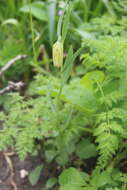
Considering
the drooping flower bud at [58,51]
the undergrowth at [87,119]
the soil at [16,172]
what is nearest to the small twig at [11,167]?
the soil at [16,172]

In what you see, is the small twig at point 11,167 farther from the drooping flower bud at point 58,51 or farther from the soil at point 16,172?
the drooping flower bud at point 58,51

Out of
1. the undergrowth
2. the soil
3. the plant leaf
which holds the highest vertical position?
the undergrowth

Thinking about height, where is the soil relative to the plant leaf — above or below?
below

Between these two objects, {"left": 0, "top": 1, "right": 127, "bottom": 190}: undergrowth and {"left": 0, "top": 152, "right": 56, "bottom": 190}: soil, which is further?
{"left": 0, "top": 152, "right": 56, "bottom": 190}: soil

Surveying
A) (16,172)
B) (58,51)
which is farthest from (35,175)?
(58,51)

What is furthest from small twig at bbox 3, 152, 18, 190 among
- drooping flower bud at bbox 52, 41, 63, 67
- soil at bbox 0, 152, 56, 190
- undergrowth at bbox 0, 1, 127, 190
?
drooping flower bud at bbox 52, 41, 63, 67

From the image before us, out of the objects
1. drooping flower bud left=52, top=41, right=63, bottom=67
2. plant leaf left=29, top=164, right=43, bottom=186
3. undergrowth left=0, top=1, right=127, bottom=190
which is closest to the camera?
drooping flower bud left=52, top=41, right=63, bottom=67

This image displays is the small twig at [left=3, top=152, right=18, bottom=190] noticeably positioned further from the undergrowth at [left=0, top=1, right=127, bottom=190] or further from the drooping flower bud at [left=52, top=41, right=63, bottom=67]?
the drooping flower bud at [left=52, top=41, right=63, bottom=67]

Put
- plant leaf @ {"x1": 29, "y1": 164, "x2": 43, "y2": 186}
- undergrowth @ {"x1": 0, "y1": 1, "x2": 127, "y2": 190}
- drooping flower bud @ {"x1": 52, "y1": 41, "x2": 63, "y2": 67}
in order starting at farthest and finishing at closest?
plant leaf @ {"x1": 29, "y1": 164, "x2": 43, "y2": 186} → undergrowth @ {"x1": 0, "y1": 1, "x2": 127, "y2": 190} → drooping flower bud @ {"x1": 52, "y1": 41, "x2": 63, "y2": 67}
